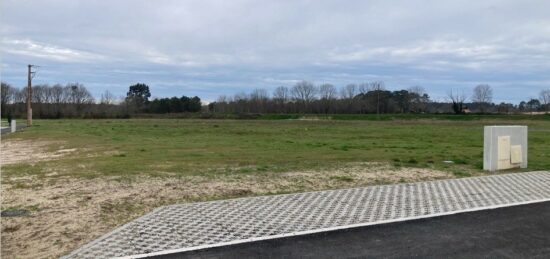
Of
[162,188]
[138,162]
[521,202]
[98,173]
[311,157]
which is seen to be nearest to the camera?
[521,202]

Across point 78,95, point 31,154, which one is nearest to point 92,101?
point 78,95

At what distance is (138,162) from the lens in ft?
48.3

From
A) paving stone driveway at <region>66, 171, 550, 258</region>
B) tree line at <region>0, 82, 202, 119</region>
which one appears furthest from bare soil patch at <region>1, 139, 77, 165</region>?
tree line at <region>0, 82, 202, 119</region>

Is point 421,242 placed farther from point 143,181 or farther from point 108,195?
point 143,181

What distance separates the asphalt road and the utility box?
5.95 metres

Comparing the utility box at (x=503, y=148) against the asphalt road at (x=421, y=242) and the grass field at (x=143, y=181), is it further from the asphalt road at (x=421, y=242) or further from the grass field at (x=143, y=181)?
the asphalt road at (x=421, y=242)

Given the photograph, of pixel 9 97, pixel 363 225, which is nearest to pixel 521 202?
pixel 363 225

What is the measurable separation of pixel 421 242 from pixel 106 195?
5.77 m

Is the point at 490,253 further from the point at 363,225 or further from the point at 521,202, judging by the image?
the point at 521,202

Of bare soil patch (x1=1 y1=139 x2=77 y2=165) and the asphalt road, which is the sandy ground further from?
bare soil patch (x1=1 y1=139 x2=77 y2=165)

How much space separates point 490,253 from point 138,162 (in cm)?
1138

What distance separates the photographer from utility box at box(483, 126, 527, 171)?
1252cm

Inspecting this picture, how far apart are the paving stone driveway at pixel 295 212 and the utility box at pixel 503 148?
215 cm

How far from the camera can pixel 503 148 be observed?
12.7 metres
